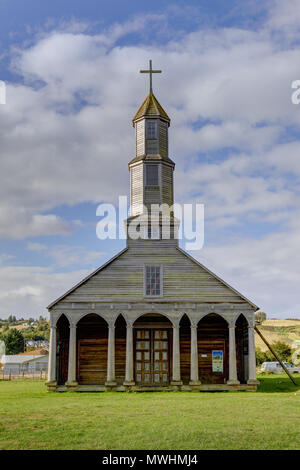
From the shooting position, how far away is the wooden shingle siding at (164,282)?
89.6ft

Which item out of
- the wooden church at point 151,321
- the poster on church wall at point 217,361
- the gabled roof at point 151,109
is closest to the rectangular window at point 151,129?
the gabled roof at point 151,109

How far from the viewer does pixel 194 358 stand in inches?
1054

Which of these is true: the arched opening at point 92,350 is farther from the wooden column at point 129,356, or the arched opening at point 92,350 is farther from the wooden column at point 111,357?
the wooden column at point 129,356

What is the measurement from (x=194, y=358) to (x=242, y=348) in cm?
470

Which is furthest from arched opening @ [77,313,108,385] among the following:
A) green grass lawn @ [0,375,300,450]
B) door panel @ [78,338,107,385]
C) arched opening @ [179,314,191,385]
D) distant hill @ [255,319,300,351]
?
distant hill @ [255,319,300,351]

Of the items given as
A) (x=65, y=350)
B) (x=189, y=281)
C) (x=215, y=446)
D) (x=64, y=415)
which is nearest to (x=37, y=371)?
(x=65, y=350)

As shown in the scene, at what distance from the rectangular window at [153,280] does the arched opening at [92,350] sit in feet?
12.2

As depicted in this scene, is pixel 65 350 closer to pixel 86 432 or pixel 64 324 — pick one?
pixel 64 324

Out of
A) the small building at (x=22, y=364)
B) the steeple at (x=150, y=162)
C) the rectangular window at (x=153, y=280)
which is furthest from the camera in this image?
the small building at (x=22, y=364)

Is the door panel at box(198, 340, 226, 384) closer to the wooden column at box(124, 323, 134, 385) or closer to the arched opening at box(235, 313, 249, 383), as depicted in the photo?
the arched opening at box(235, 313, 249, 383)

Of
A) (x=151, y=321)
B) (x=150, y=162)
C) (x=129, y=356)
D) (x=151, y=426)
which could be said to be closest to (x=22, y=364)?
(x=151, y=321)

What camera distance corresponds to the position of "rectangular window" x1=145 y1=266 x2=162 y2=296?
27578 millimetres
